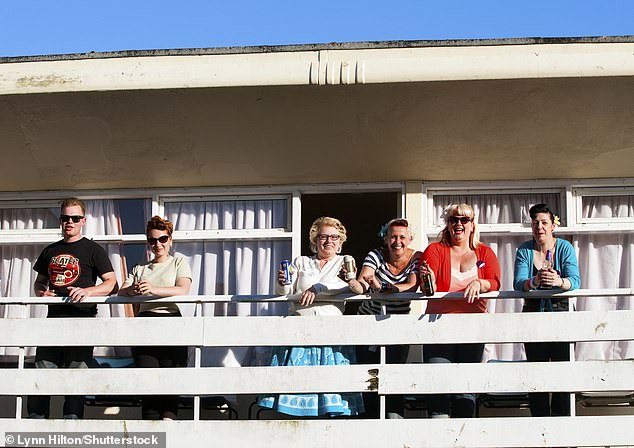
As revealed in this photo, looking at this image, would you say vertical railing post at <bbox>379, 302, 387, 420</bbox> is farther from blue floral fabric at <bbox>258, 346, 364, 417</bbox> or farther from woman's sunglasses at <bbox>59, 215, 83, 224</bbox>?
woman's sunglasses at <bbox>59, 215, 83, 224</bbox>

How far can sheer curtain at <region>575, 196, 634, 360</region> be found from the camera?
30.6ft

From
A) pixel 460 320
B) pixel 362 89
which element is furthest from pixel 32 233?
pixel 460 320

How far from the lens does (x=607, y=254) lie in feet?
30.8

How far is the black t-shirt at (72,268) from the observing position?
26.2 ft

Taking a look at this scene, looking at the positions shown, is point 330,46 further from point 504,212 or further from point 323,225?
point 504,212

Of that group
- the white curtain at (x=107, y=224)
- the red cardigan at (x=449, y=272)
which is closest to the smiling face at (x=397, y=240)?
the red cardigan at (x=449, y=272)

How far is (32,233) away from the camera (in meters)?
10.0

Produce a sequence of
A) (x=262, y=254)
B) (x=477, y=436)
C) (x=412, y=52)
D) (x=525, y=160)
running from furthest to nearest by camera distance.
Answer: (x=262, y=254) → (x=525, y=160) → (x=412, y=52) → (x=477, y=436)

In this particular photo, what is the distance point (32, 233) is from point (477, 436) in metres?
4.97

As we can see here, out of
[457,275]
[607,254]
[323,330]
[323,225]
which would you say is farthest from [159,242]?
[607,254]

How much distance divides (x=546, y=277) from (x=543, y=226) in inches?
23.6

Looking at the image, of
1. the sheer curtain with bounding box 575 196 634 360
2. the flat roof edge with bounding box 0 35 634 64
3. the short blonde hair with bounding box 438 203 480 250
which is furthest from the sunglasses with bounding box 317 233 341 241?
the sheer curtain with bounding box 575 196 634 360

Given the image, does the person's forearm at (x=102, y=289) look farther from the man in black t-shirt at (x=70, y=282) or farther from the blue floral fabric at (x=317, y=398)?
the blue floral fabric at (x=317, y=398)

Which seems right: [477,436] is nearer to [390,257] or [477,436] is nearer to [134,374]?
[390,257]
